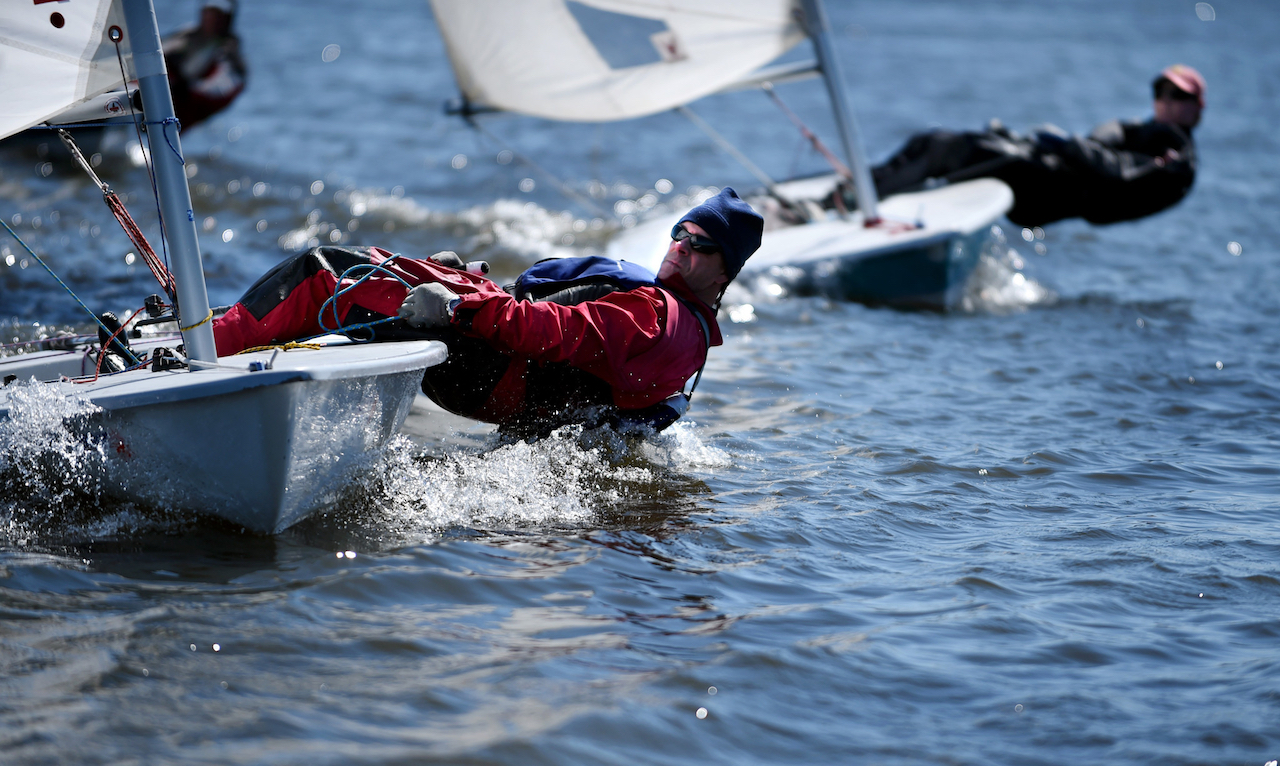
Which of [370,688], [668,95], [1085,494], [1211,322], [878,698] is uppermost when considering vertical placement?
[668,95]

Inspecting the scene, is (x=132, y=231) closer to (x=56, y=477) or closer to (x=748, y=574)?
(x=56, y=477)

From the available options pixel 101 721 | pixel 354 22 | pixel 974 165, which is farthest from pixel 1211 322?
pixel 354 22

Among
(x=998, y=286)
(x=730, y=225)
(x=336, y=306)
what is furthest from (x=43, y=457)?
(x=998, y=286)

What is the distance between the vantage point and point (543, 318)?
3650mm

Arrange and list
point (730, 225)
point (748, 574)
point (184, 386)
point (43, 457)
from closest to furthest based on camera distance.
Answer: point (184, 386)
point (43, 457)
point (748, 574)
point (730, 225)

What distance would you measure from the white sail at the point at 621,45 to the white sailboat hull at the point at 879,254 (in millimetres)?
940

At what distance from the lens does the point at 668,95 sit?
25.0 ft

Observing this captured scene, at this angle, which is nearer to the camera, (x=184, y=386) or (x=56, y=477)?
(x=184, y=386)

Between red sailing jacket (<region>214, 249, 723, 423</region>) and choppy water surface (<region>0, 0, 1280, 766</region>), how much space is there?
0.45 m

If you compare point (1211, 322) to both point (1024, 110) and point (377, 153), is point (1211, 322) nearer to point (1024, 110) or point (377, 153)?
point (377, 153)

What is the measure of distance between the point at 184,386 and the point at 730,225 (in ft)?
5.97

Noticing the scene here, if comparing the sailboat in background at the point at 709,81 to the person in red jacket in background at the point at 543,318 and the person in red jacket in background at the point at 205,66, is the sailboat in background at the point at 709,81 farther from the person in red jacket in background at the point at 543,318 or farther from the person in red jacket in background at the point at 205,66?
the person in red jacket in background at the point at 205,66

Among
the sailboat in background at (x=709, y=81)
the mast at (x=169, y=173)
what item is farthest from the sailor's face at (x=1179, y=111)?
the mast at (x=169, y=173)

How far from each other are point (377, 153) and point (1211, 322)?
8.42m
